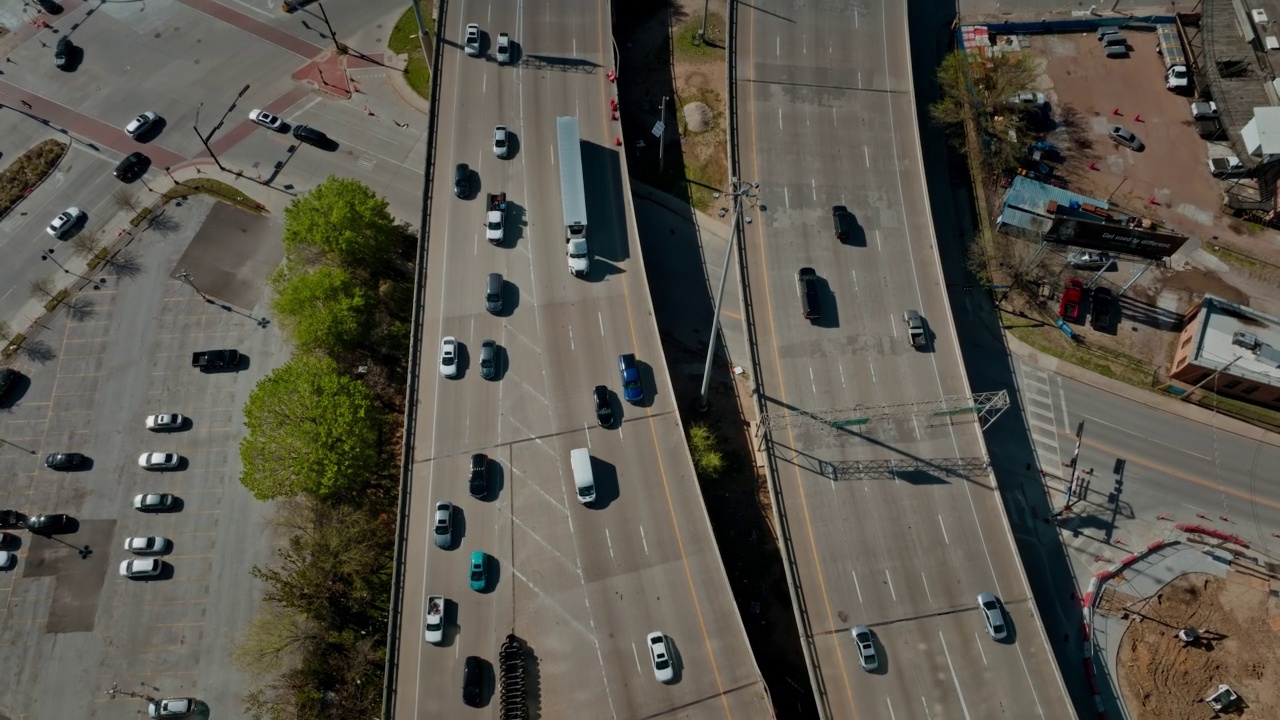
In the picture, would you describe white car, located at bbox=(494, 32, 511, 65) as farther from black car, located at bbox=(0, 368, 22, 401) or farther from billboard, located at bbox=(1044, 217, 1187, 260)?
billboard, located at bbox=(1044, 217, 1187, 260)

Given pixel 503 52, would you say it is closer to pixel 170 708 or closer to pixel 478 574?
pixel 478 574

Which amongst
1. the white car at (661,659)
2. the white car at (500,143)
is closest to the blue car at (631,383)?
the white car at (661,659)

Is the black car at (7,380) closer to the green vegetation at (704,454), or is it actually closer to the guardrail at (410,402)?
the guardrail at (410,402)

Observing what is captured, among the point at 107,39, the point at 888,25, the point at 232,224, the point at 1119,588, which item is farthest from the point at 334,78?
the point at 1119,588

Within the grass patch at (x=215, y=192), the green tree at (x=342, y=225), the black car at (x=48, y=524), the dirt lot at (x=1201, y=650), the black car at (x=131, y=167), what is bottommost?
the dirt lot at (x=1201, y=650)

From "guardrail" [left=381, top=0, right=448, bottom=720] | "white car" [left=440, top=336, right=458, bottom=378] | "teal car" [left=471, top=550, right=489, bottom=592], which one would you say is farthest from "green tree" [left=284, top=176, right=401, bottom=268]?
"teal car" [left=471, top=550, right=489, bottom=592]

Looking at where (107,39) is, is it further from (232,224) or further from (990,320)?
(990,320)
